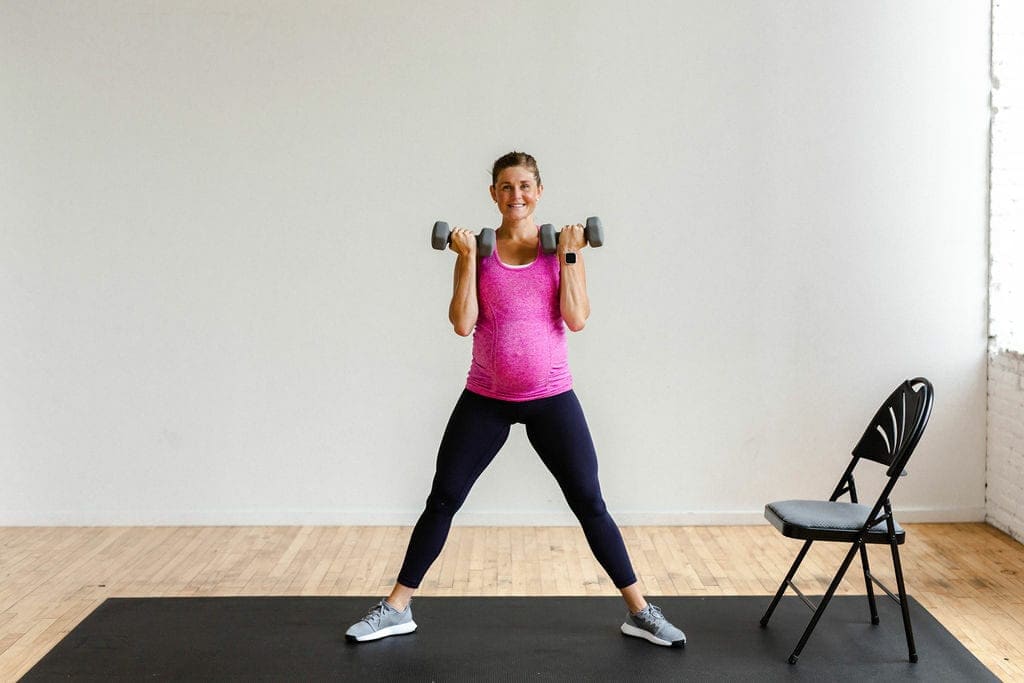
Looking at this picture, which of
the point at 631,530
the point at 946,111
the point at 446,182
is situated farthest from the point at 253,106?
Answer: the point at 946,111

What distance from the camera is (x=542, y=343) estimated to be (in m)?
3.17

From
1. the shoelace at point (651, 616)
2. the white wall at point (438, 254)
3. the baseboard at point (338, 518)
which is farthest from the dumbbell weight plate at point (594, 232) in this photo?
the baseboard at point (338, 518)

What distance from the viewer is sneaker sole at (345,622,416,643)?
10.6ft

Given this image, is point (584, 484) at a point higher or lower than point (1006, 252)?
lower

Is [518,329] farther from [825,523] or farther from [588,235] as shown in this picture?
[825,523]

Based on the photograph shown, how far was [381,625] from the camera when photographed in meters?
3.27

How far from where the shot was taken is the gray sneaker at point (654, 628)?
10.5ft

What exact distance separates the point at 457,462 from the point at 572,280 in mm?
651

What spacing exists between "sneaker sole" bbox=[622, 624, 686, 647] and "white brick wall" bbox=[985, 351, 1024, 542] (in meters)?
1.98

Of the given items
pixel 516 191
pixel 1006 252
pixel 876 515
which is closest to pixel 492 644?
pixel 876 515

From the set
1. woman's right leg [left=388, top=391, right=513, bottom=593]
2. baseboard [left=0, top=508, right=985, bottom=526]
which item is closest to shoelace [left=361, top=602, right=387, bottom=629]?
woman's right leg [left=388, top=391, right=513, bottom=593]

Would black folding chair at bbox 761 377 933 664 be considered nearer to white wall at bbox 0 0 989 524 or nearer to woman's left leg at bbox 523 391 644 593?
woman's left leg at bbox 523 391 644 593

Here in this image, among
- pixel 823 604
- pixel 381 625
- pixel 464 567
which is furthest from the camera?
pixel 464 567

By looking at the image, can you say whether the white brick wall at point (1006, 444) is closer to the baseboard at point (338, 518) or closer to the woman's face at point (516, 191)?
the baseboard at point (338, 518)
